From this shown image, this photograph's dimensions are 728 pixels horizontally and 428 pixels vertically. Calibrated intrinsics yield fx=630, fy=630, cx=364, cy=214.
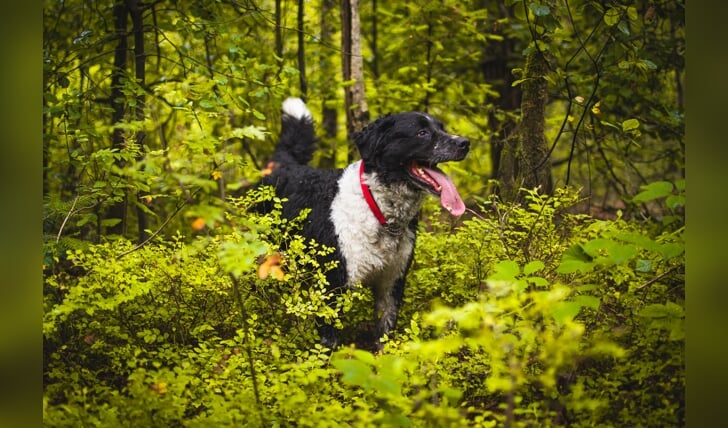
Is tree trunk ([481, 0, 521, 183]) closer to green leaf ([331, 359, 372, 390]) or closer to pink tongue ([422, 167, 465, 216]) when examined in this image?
pink tongue ([422, 167, 465, 216])

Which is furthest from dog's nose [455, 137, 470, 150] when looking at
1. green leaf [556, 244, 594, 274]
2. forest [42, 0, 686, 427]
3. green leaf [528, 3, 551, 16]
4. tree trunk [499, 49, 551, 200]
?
green leaf [556, 244, 594, 274]

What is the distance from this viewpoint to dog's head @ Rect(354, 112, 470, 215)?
184 inches

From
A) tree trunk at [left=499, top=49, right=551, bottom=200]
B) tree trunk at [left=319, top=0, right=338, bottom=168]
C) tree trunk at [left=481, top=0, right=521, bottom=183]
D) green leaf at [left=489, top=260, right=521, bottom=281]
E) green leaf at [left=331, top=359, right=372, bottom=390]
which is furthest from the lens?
tree trunk at [left=481, top=0, right=521, bottom=183]

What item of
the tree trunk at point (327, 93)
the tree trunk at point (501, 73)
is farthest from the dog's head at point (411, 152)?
the tree trunk at point (501, 73)

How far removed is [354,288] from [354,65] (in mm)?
2835

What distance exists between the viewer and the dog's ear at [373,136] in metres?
4.75

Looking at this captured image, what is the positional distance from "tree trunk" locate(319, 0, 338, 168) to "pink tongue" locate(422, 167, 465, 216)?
115 inches

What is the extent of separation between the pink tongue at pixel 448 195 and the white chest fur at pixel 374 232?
20 centimetres

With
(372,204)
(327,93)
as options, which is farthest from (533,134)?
(327,93)

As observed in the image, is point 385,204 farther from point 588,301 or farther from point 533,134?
point 588,301
